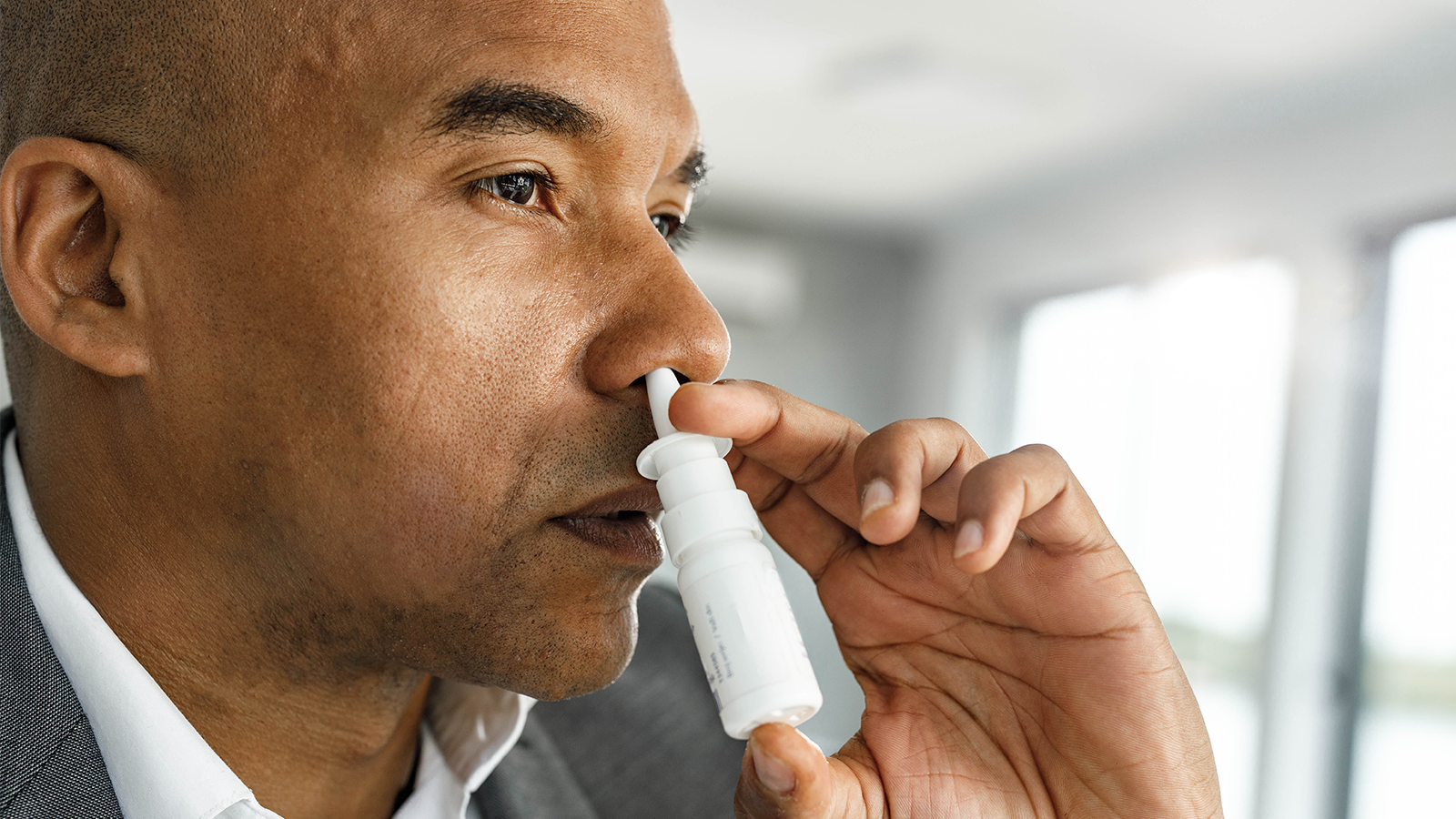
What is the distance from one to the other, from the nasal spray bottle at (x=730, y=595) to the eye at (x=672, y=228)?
40cm

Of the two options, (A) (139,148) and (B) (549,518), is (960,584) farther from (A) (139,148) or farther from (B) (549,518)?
(A) (139,148)

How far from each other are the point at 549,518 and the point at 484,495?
0.21ft

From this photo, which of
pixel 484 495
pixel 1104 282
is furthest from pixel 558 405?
pixel 1104 282

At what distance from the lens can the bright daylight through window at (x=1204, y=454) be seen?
4301mm

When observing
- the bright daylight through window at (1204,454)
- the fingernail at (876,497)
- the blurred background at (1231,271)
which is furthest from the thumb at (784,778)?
the bright daylight through window at (1204,454)

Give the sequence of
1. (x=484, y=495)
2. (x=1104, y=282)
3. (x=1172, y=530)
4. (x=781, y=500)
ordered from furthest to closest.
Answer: (x=1104, y=282) < (x=1172, y=530) < (x=781, y=500) < (x=484, y=495)

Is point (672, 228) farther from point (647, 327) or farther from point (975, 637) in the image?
point (975, 637)

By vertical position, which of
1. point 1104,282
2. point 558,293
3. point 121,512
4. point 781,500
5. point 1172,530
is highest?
point 1104,282

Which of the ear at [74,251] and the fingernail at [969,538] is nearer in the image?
the fingernail at [969,538]

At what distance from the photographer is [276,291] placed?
92 cm

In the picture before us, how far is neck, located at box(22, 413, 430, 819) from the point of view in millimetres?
993

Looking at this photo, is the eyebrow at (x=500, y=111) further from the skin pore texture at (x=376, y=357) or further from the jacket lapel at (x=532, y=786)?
the jacket lapel at (x=532, y=786)

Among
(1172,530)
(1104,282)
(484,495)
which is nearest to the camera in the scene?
(484,495)

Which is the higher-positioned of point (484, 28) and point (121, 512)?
point (484, 28)
